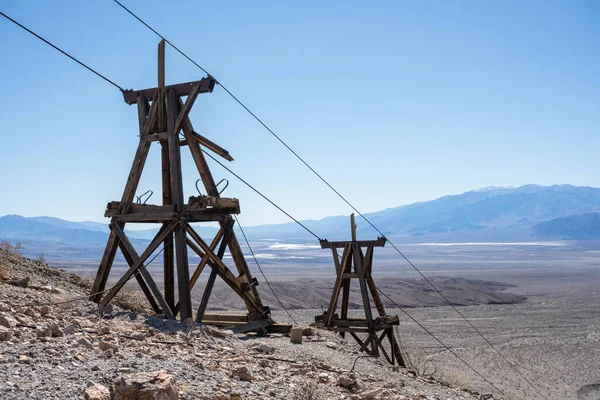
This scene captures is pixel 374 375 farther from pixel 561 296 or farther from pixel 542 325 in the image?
pixel 561 296

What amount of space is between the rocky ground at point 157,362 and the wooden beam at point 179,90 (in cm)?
418

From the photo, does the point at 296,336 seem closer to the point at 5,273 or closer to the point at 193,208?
the point at 193,208

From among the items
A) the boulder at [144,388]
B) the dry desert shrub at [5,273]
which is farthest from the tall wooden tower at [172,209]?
the boulder at [144,388]

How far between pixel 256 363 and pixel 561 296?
184ft

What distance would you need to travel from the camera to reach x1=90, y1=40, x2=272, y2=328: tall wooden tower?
37.2 ft

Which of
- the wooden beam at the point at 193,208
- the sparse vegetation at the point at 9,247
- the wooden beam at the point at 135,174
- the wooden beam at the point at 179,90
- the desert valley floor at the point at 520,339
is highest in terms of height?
the wooden beam at the point at 179,90

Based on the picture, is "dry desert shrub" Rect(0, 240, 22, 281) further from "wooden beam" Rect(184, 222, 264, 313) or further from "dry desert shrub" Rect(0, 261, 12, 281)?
"wooden beam" Rect(184, 222, 264, 313)

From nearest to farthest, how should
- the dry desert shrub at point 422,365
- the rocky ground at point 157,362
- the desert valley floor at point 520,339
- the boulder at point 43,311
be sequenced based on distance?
the rocky ground at point 157,362 → the boulder at point 43,311 → the dry desert shrub at point 422,365 → the desert valley floor at point 520,339

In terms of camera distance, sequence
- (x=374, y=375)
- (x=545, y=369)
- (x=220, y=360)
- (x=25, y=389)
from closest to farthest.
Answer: (x=25, y=389) → (x=220, y=360) → (x=374, y=375) → (x=545, y=369)

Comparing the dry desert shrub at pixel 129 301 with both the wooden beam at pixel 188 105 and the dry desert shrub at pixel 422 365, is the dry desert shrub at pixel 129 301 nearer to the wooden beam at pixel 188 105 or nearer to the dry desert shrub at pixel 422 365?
the wooden beam at pixel 188 105

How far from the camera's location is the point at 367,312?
1580 centimetres

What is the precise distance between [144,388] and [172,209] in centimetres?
626

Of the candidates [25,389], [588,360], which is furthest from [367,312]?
[588,360]

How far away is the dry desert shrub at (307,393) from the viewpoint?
6762mm
